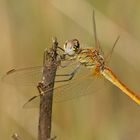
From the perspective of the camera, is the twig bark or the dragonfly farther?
the dragonfly

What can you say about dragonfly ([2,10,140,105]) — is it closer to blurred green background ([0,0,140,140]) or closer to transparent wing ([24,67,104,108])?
transparent wing ([24,67,104,108])

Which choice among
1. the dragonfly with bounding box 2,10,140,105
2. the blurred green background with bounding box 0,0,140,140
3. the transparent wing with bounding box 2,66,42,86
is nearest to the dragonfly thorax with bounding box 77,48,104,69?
the dragonfly with bounding box 2,10,140,105

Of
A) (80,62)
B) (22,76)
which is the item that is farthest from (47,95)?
(80,62)

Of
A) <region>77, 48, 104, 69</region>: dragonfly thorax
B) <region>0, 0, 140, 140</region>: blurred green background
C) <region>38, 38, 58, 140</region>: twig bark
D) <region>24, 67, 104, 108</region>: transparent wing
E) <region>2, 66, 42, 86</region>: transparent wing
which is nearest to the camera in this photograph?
<region>38, 38, 58, 140</region>: twig bark

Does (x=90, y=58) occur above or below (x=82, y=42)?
below

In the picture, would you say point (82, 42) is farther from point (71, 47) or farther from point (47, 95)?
point (47, 95)

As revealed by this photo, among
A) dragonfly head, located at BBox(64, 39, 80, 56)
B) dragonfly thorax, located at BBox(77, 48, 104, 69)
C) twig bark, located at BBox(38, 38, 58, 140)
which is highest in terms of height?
dragonfly head, located at BBox(64, 39, 80, 56)
